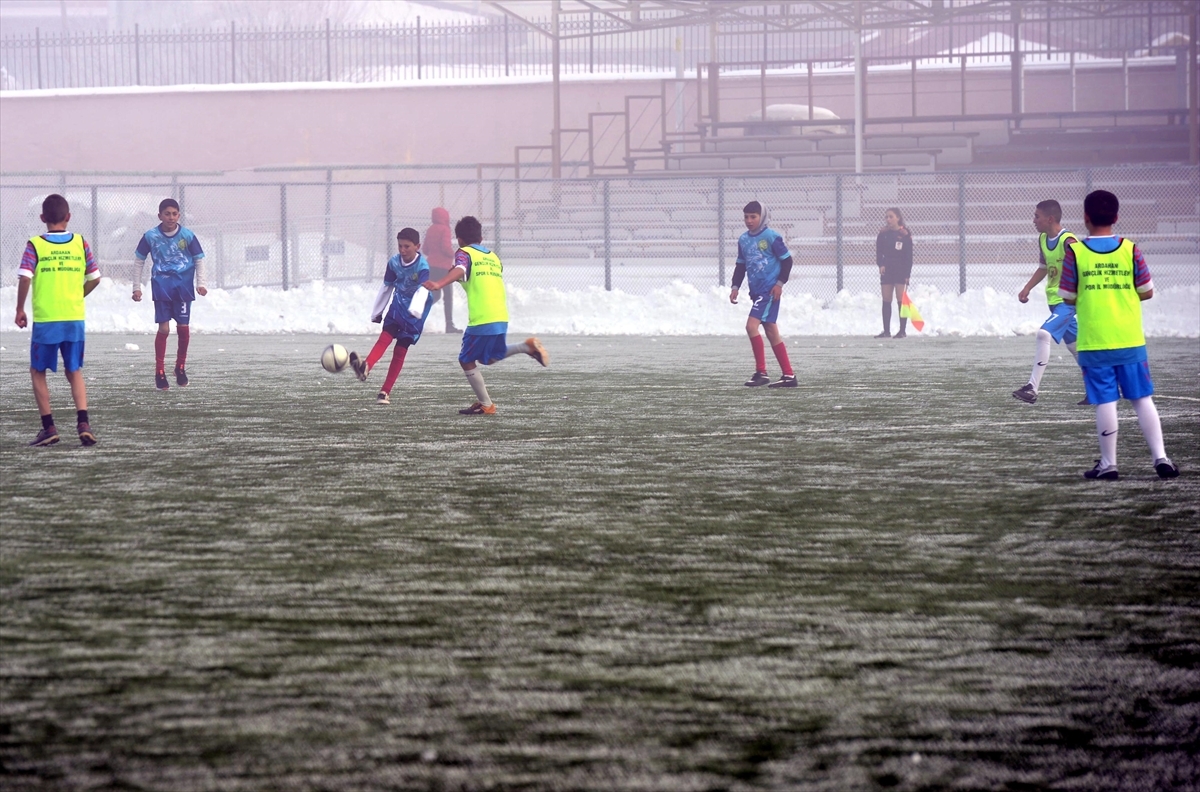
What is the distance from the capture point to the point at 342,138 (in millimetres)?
36219

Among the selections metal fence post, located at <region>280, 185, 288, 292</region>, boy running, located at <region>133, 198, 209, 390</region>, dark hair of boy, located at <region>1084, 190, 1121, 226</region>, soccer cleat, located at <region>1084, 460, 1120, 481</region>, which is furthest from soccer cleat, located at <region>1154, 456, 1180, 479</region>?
metal fence post, located at <region>280, 185, 288, 292</region>

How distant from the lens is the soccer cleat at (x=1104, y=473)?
27.1 feet

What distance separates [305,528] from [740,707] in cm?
333

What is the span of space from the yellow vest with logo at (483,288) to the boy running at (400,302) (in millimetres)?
875

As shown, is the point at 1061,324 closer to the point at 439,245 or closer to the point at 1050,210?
the point at 1050,210

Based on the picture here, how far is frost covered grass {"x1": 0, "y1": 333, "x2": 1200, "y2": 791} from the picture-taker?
3.84 meters

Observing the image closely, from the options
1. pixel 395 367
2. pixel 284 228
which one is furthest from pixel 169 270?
pixel 284 228

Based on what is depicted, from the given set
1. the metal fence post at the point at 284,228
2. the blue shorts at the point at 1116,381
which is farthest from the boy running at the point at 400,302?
the metal fence post at the point at 284,228

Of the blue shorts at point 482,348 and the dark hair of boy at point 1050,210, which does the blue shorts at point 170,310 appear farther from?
the dark hair of boy at point 1050,210

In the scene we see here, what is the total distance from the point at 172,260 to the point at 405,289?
2898 mm

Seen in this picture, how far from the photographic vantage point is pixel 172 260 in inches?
549

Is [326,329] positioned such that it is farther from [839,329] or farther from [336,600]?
[336,600]

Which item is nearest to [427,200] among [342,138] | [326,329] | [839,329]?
[342,138]

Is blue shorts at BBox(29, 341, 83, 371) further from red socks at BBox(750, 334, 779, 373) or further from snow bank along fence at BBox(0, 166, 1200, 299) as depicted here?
snow bank along fence at BBox(0, 166, 1200, 299)
